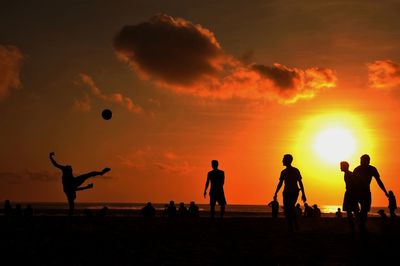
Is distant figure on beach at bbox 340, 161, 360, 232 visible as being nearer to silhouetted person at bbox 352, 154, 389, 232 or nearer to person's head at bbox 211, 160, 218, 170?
silhouetted person at bbox 352, 154, 389, 232

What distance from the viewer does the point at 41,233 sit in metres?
14.4

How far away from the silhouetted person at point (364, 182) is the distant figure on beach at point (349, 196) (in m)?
0.18

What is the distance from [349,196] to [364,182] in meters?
0.81

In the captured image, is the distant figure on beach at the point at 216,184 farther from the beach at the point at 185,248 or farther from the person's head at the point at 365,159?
the person's head at the point at 365,159

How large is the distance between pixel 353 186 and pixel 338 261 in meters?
7.15

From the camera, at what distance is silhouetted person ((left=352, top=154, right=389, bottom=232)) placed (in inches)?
653

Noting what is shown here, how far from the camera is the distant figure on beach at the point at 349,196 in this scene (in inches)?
670

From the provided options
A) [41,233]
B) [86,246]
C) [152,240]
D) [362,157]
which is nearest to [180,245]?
[152,240]

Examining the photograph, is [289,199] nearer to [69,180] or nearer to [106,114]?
[69,180]

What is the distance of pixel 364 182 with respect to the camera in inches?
656

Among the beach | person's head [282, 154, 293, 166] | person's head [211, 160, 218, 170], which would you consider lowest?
the beach

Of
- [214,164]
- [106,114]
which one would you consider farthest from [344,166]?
[106,114]

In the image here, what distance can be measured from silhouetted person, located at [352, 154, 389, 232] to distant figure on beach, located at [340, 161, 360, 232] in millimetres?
184

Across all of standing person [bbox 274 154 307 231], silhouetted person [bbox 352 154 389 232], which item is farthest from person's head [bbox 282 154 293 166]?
silhouetted person [bbox 352 154 389 232]
